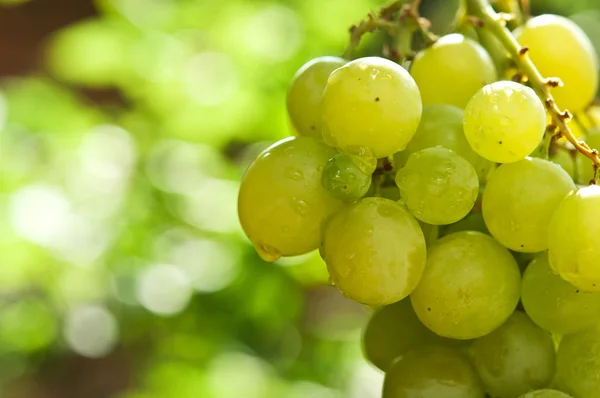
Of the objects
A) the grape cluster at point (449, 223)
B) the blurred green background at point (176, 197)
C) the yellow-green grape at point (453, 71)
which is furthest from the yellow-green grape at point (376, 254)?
the blurred green background at point (176, 197)

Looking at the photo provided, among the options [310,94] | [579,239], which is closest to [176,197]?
[310,94]

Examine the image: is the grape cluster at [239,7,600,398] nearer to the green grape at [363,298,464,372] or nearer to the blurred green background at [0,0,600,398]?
the green grape at [363,298,464,372]

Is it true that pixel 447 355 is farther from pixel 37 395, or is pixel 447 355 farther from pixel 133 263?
pixel 37 395

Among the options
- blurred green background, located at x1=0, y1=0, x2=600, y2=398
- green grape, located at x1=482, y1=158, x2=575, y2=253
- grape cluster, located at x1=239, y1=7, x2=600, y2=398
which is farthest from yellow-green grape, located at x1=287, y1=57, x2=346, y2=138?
blurred green background, located at x1=0, y1=0, x2=600, y2=398

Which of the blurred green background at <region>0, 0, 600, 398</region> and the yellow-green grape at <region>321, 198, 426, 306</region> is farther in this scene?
the blurred green background at <region>0, 0, 600, 398</region>

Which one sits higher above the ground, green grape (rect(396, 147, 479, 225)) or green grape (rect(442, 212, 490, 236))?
green grape (rect(396, 147, 479, 225))

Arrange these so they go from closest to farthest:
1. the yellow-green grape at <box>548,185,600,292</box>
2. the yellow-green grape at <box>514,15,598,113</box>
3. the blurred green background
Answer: the yellow-green grape at <box>548,185,600,292</box> < the yellow-green grape at <box>514,15,598,113</box> < the blurred green background
